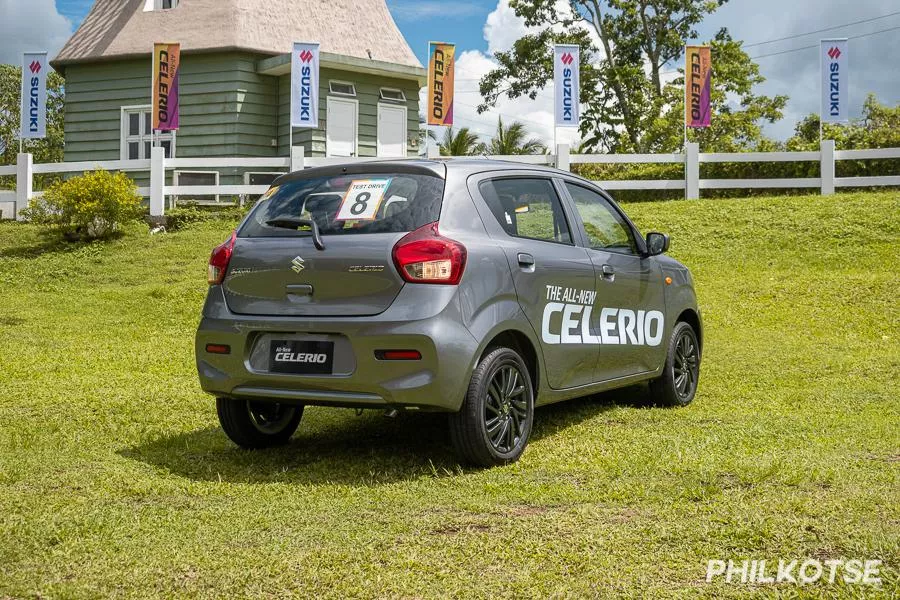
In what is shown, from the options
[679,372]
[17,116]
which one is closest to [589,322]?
[679,372]

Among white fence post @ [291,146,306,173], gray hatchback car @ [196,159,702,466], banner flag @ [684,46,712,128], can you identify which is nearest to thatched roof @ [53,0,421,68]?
white fence post @ [291,146,306,173]

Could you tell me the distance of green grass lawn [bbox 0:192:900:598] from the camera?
3.42m

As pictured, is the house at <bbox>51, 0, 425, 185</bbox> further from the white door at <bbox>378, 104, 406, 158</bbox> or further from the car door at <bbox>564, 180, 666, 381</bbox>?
the car door at <bbox>564, 180, 666, 381</bbox>

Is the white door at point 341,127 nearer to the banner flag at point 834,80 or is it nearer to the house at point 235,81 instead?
the house at point 235,81

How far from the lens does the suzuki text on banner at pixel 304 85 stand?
21.2 meters

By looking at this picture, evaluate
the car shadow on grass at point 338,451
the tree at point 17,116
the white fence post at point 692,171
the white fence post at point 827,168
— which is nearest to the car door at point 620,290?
the car shadow on grass at point 338,451

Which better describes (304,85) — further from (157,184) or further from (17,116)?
(17,116)

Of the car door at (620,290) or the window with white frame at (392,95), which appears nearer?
the car door at (620,290)

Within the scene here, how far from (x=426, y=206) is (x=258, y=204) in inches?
45.6

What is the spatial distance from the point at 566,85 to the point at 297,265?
763 inches

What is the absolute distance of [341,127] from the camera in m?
23.5

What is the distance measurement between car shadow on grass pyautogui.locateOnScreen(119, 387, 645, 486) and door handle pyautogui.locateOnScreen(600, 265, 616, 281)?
41.3 inches

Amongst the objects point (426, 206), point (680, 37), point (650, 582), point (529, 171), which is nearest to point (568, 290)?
point (529, 171)

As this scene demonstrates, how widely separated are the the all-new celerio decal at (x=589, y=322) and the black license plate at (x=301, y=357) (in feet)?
4.36
